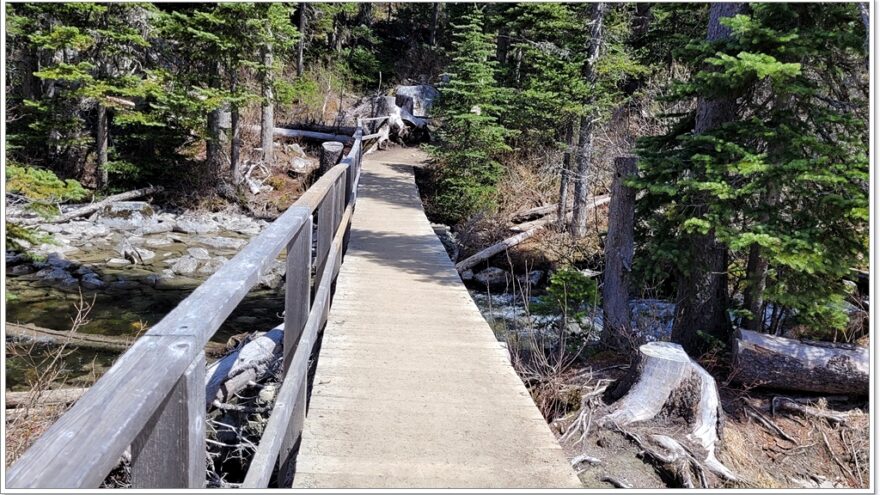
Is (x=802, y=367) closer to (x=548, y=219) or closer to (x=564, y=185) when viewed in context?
(x=564, y=185)

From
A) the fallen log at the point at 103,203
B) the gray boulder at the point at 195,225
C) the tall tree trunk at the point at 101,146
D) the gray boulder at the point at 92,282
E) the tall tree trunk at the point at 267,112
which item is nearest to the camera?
the gray boulder at the point at 92,282

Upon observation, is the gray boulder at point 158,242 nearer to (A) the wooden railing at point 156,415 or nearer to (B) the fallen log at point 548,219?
(B) the fallen log at point 548,219

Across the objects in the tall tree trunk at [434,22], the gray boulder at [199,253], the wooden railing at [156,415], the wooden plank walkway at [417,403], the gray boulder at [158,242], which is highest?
the tall tree trunk at [434,22]

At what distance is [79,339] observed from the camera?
781cm

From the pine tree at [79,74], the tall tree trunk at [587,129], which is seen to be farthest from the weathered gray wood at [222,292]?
the pine tree at [79,74]

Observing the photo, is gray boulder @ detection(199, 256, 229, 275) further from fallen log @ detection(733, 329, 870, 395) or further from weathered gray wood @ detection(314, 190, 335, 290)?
fallen log @ detection(733, 329, 870, 395)

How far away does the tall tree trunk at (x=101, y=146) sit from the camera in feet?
53.7

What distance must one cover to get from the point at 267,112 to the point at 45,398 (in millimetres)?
15559

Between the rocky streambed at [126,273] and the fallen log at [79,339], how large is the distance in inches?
8.8

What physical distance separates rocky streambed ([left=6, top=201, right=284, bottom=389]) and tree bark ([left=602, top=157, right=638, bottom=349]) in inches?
161

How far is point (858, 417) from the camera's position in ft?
18.3

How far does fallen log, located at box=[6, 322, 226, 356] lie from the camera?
294 inches

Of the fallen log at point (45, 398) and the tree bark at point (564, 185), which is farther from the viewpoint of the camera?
the tree bark at point (564, 185)

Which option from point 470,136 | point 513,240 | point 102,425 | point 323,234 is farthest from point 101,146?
point 102,425
